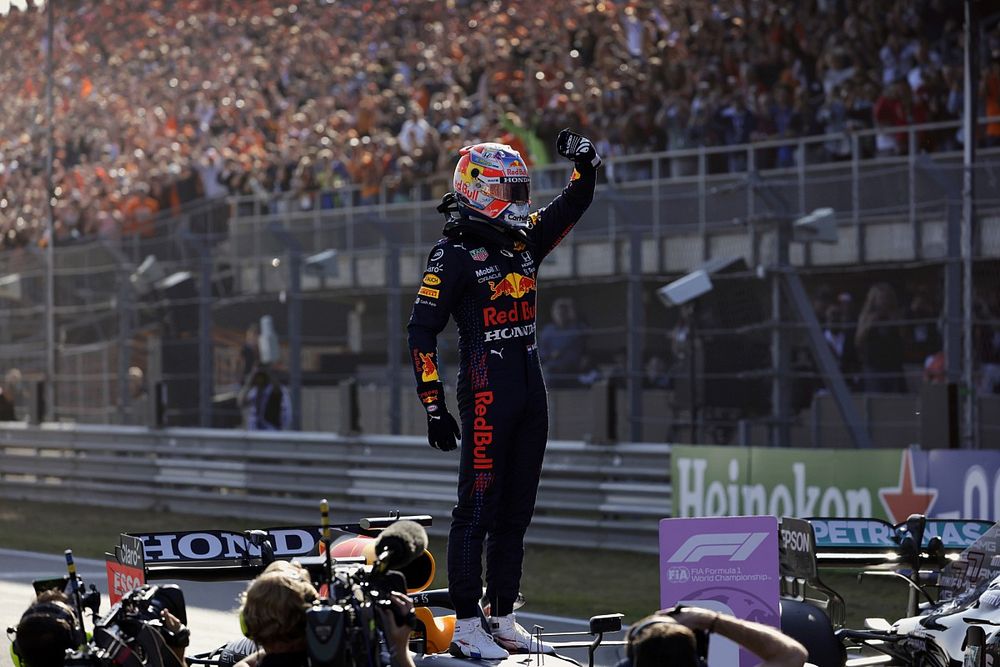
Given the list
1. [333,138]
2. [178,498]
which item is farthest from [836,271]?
[333,138]

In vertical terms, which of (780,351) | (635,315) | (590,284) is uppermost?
(590,284)

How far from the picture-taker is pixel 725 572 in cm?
615

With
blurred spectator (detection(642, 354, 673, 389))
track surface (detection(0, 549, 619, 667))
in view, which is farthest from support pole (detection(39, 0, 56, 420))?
blurred spectator (detection(642, 354, 673, 389))

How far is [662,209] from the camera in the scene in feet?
44.2

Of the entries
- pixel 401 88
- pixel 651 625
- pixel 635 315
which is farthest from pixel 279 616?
pixel 401 88

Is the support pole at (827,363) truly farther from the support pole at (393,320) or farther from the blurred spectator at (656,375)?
the support pole at (393,320)

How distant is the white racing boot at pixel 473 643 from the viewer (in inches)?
232

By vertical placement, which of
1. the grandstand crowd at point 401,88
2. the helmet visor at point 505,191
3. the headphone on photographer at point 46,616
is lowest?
the headphone on photographer at point 46,616

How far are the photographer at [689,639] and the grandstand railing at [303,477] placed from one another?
26.5ft

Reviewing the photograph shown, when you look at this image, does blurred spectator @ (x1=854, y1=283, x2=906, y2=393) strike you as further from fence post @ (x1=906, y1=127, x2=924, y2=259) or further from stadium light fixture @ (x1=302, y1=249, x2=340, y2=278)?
stadium light fixture @ (x1=302, y1=249, x2=340, y2=278)

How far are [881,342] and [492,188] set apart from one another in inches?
257

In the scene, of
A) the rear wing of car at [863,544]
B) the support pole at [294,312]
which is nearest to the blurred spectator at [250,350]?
the support pole at [294,312]

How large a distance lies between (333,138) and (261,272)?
489 cm

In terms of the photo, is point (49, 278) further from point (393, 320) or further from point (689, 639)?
point (689, 639)
